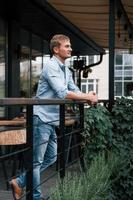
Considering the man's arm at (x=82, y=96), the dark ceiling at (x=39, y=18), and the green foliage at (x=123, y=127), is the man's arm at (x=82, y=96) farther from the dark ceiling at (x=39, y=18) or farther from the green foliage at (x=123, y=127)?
the dark ceiling at (x=39, y=18)

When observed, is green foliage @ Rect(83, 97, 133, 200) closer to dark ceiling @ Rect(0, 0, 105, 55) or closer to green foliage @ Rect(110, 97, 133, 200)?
green foliage @ Rect(110, 97, 133, 200)

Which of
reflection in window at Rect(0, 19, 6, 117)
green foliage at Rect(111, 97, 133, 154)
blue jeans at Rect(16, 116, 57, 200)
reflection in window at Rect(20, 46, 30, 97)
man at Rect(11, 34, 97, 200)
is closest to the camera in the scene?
blue jeans at Rect(16, 116, 57, 200)

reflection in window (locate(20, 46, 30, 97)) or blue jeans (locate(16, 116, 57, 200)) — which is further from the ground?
reflection in window (locate(20, 46, 30, 97))

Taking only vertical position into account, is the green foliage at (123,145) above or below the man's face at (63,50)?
below

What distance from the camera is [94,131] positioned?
21.2 ft

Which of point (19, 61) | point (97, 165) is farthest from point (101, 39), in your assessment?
point (97, 165)

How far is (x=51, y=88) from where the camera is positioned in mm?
4953

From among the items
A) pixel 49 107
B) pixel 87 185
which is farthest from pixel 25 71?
pixel 87 185

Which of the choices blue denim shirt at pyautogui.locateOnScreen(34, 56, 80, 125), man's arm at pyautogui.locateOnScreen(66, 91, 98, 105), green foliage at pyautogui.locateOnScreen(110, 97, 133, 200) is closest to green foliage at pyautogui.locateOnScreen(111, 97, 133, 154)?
green foliage at pyautogui.locateOnScreen(110, 97, 133, 200)

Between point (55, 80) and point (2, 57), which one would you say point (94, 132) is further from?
point (2, 57)

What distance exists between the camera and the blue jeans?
4.65 metres

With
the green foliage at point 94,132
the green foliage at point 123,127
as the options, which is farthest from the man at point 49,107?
the green foliage at point 123,127

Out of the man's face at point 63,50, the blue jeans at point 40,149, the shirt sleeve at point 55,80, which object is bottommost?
the blue jeans at point 40,149

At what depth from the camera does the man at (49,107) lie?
4789 millimetres
